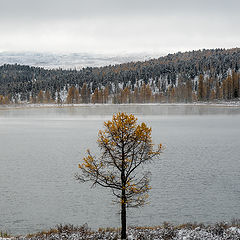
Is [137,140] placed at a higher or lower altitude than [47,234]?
higher

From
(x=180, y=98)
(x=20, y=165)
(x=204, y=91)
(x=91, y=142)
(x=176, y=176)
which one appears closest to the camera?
(x=176, y=176)

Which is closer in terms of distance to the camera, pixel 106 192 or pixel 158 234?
pixel 158 234

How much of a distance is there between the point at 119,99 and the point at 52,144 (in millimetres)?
146443

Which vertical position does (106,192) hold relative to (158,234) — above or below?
below

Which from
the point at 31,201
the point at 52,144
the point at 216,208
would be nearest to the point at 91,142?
the point at 52,144

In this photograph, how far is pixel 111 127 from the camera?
17.6m

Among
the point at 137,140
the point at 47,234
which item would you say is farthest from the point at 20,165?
the point at 137,140

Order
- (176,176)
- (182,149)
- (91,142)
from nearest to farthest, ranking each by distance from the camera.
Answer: (176,176)
(182,149)
(91,142)

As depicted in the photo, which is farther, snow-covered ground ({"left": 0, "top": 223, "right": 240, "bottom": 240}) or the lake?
the lake

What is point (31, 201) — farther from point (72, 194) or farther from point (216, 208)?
point (216, 208)

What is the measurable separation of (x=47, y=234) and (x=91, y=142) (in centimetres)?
3473

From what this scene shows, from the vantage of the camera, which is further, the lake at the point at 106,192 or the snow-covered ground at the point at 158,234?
the lake at the point at 106,192

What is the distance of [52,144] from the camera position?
52.2 meters

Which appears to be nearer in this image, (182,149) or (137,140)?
(137,140)
